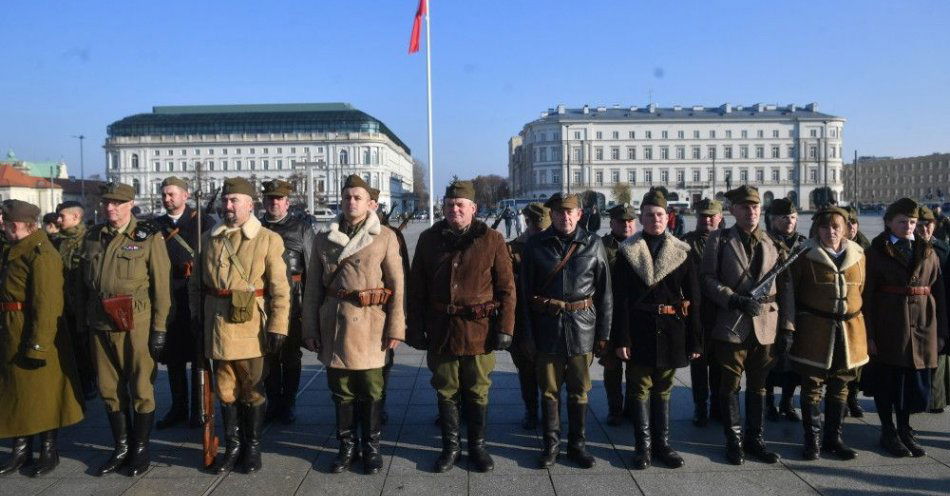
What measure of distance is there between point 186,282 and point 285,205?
3.49 ft

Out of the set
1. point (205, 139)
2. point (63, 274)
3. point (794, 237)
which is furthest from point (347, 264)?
point (205, 139)

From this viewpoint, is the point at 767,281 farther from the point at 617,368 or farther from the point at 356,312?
Answer: the point at 356,312

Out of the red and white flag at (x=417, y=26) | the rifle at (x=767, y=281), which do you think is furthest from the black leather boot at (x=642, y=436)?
the red and white flag at (x=417, y=26)

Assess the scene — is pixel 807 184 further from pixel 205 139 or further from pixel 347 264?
pixel 347 264

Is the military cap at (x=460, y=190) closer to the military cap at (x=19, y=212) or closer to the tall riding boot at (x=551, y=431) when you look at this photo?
the tall riding boot at (x=551, y=431)

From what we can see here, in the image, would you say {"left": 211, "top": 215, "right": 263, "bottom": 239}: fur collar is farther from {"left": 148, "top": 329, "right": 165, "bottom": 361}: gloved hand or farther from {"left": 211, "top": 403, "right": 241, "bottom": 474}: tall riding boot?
{"left": 211, "top": 403, "right": 241, "bottom": 474}: tall riding boot

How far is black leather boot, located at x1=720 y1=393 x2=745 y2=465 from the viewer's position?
5270 millimetres

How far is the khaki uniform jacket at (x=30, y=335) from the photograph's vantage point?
16.5 ft

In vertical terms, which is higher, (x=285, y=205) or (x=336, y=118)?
(x=336, y=118)

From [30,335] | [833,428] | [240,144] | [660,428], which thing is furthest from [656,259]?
[240,144]

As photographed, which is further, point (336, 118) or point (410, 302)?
point (336, 118)

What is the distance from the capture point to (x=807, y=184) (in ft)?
369

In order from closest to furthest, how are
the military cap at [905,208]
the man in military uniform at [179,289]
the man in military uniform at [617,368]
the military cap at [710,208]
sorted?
the military cap at [905,208]
the man in military uniform at [617,368]
the man in military uniform at [179,289]
the military cap at [710,208]

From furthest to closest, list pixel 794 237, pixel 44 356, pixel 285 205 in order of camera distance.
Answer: pixel 285 205
pixel 794 237
pixel 44 356
